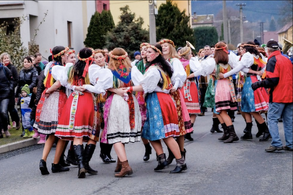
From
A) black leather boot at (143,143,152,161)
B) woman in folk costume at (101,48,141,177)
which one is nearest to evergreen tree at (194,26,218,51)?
black leather boot at (143,143,152,161)

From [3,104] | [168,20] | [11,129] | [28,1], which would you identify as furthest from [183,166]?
[168,20]

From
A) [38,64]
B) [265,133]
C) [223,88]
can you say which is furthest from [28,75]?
[265,133]

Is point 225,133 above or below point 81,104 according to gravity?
below

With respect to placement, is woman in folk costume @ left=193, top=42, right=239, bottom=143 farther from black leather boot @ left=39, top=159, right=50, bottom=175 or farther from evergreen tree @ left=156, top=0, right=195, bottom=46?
evergreen tree @ left=156, top=0, right=195, bottom=46

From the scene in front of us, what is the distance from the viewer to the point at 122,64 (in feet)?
27.0

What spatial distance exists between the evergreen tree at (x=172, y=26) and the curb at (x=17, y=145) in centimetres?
2560

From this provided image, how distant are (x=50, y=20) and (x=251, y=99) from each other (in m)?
15.9

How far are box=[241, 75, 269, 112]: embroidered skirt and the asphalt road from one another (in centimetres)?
102

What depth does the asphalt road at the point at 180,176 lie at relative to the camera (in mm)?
7484

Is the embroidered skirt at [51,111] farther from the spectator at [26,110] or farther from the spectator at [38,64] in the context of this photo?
the spectator at [38,64]

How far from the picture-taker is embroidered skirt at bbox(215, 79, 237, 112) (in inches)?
456

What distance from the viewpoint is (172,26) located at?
125ft

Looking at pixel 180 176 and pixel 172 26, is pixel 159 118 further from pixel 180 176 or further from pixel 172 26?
pixel 172 26

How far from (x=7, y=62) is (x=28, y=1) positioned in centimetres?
1127
